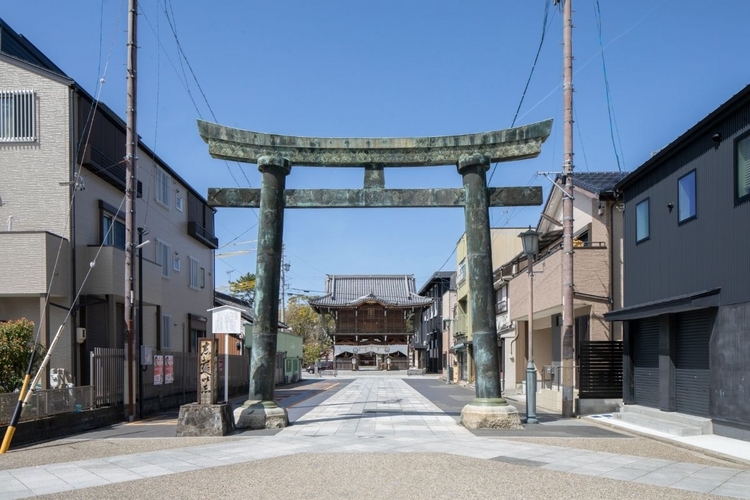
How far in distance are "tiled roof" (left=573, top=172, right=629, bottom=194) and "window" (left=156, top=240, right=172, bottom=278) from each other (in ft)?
53.0

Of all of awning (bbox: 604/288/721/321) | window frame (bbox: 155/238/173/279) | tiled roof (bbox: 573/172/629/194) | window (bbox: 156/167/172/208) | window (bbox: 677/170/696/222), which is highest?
window (bbox: 156/167/172/208)

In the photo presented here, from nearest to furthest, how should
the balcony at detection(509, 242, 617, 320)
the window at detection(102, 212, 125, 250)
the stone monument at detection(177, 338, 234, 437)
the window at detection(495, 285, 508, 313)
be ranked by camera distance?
1. the stone monument at detection(177, 338, 234, 437)
2. the balcony at detection(509, 242, 617, 320)
3. the window at detection(102, 212, 125, 250)
4. the window at detection(495, 285, 508, 313)

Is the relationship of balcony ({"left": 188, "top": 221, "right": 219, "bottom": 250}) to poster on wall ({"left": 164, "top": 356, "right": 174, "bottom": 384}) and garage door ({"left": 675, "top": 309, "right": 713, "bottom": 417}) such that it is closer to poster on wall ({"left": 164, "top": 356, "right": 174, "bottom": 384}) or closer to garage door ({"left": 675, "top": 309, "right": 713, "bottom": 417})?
poster on wall ({"left": 164, "top": 356, "right": 174, "bottom": 384})

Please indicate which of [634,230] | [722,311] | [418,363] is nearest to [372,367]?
[418,363]

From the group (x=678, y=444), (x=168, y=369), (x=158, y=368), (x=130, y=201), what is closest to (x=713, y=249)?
(x=678, y=444)

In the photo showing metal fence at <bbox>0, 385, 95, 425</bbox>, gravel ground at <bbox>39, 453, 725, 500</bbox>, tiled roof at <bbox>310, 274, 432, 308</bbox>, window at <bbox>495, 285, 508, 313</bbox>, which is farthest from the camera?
tiled roof at <bbox>310, 274, 432, 308</bbox>

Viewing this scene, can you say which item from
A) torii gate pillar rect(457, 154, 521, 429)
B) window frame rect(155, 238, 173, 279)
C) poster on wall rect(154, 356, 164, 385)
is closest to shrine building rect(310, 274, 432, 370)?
window frame rect(155, 238, 173, 279)

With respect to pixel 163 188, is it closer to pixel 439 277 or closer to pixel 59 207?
pixel 59 207

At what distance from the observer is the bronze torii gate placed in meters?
15.5

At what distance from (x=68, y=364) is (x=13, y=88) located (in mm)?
7932

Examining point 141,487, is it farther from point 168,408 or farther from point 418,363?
point 418,363

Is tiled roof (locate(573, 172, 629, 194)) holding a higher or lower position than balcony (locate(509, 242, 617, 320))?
higher

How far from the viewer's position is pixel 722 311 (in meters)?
13.4

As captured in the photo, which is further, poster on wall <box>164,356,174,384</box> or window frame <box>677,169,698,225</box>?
poster on wall <box>164,356,174,384</box>
